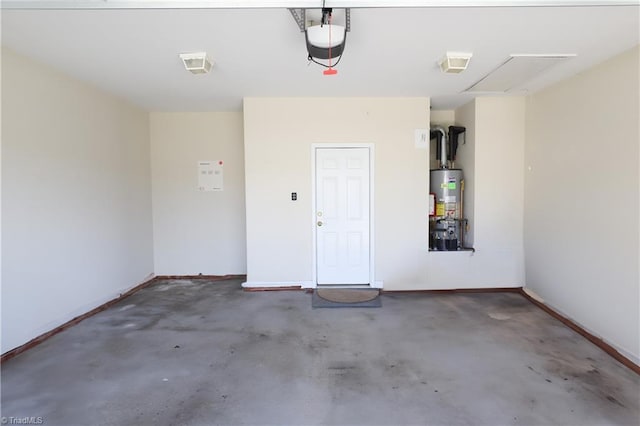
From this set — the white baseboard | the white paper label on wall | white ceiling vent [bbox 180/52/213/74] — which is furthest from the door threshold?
white ceiling vent [bbox 180/52/213/74]

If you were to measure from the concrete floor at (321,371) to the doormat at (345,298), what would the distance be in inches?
5.8

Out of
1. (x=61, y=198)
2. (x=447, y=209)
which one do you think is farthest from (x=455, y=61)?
(x=61, y=198)

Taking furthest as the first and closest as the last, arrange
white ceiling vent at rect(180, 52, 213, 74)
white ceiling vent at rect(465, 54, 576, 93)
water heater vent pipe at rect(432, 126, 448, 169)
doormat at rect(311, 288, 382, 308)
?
water heater vent pipe at rect(432, 126, 448, 169) → doormat at rect(311, 288, 382, 308) → white ceiling vent at rect(465, 54, 576, 93) → white ceiling vent at rect(180, 52, 213, 74)

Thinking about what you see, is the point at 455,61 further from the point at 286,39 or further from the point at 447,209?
the point at 447,209

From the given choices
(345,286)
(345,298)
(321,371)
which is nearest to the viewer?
(321,371)

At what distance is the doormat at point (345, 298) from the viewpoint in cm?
409

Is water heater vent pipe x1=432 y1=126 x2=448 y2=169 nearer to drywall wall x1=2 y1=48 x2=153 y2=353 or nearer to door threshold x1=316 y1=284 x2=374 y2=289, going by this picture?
door threshold x1=316 y1=284 x2=374 y2=289

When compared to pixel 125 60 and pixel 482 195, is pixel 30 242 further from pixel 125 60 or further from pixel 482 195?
pixel 482 195

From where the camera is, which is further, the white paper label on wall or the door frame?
the white paper label on wall

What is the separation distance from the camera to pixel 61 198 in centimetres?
344

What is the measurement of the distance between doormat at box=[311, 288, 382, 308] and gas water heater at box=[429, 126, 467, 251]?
111 cm

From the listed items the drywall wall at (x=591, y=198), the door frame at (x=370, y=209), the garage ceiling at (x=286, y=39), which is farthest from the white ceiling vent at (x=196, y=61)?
the drywall wall at (x=591, y=198)

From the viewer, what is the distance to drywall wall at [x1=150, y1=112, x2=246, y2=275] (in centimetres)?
526

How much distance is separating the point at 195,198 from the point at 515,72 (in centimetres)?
447
